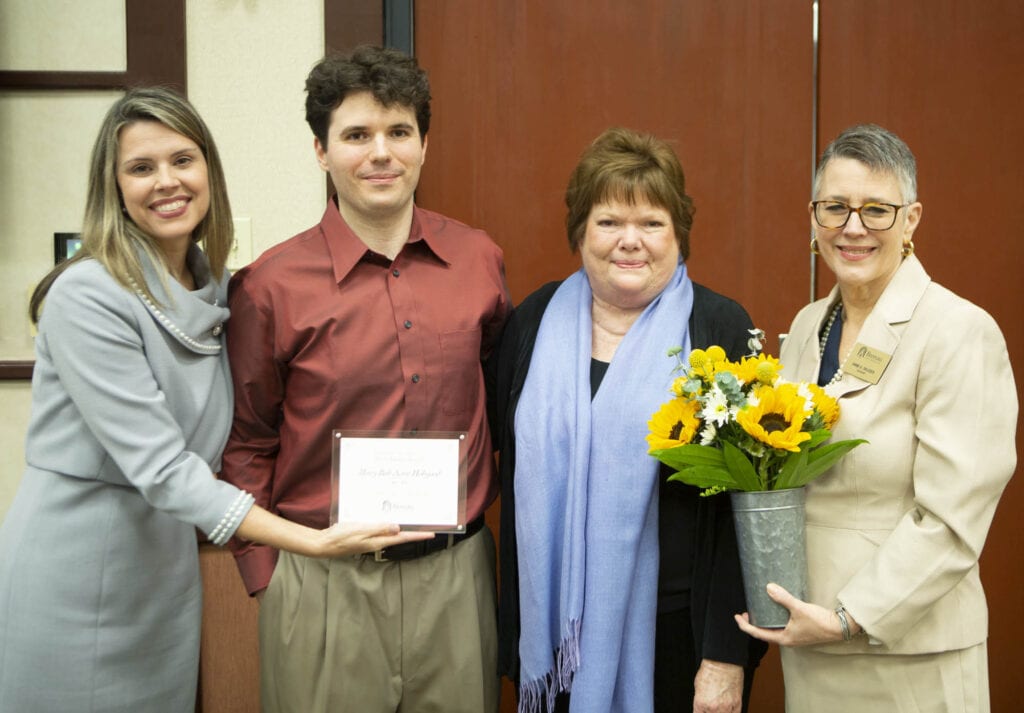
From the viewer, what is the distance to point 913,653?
166 centimetres

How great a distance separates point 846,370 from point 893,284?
19 centimetres

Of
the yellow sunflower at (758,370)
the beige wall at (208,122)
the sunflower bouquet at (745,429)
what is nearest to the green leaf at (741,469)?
the sunflower bouquet at (745,429)

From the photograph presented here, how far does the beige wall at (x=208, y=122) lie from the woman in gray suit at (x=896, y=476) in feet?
5.01

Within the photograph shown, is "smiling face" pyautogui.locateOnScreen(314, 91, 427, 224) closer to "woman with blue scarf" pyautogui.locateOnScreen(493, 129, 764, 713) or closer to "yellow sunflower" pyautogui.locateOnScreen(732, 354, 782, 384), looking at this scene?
"woman with blue scarf" pyautogui.locateOnScreen(493, 129, 764, 713)

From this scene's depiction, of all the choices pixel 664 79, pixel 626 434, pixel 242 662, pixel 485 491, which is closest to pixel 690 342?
pixel 626 434

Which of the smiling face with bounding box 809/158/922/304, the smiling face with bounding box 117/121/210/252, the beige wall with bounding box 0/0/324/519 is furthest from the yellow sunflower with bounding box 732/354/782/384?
the beige wall with bounding box 0/0/324/519

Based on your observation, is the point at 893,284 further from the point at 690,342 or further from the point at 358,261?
the point at 358,261

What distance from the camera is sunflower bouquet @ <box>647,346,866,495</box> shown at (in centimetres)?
158

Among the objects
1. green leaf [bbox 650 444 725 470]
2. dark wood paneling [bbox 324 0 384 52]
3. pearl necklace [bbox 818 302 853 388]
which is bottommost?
green leaf [bbox 650 444 725 470]

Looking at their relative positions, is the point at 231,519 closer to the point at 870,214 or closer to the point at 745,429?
the point at 745,429

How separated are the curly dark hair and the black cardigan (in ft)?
1.92

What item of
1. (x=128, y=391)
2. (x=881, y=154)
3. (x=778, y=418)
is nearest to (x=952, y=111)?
(x=881, y=154)

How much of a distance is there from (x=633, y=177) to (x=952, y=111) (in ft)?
4.52

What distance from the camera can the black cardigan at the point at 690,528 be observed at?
1.83m
